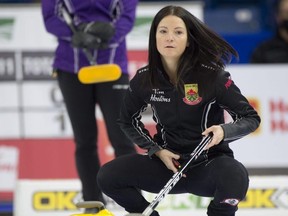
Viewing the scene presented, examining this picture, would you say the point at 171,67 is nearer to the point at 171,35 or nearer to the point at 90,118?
the point at 171,35

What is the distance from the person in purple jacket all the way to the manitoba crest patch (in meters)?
0.71

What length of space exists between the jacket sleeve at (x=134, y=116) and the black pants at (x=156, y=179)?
0.08 metres

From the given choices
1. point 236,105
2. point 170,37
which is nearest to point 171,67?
point 170,37

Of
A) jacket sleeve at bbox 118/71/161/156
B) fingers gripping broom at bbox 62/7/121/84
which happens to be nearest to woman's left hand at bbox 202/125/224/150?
jacket sleeve at bbox 118/71/161/156

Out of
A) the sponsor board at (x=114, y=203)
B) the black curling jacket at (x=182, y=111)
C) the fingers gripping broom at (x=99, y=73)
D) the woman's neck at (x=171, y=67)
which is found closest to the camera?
the black curling jacket at (x=182, y=111)

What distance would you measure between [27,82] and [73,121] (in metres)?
1.18

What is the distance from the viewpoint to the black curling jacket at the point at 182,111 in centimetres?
314

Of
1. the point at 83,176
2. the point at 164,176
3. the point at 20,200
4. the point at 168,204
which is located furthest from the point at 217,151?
the point at 20,200

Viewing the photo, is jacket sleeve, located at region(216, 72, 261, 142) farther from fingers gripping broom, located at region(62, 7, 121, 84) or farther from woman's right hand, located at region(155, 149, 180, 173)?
fingers gripping broom, located at region(62, 7, 121, 84)

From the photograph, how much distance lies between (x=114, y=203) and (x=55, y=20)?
1.10m

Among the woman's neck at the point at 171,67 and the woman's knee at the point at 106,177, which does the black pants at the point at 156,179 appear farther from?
the woman's neck at the point at 171,67

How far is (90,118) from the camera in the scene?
3893 mm

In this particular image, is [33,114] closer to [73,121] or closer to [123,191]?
[73,121]

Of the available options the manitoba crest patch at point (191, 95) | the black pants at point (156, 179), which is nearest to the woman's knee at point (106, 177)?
the black pants at point (156, 179)
